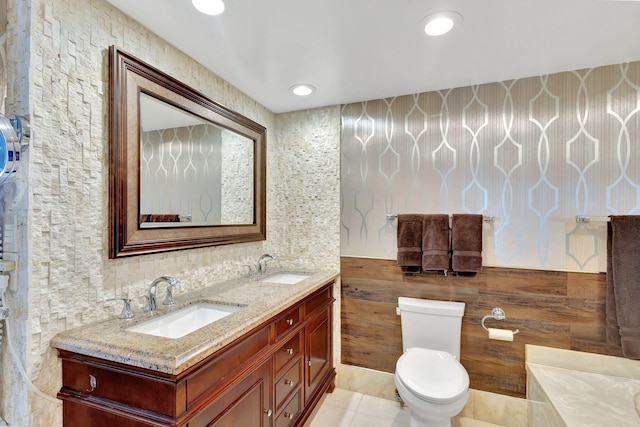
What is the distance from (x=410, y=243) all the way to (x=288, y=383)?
1.21 meters

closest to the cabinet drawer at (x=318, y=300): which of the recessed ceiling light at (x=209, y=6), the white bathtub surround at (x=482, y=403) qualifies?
the white bathtub surround at (x=482, y=403)

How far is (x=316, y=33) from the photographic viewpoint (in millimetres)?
1527

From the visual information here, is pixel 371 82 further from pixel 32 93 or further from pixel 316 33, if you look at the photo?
pixel 32 93

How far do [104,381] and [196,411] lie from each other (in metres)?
0.34

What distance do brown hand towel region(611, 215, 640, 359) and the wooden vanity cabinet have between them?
1838mm

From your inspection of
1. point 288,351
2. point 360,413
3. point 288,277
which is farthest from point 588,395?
point 288,277

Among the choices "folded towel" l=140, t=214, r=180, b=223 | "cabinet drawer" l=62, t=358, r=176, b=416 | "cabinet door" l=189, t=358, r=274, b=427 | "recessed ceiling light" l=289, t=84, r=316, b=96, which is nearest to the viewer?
"cabinet drawer" l=62, t=358, r=176, b=416

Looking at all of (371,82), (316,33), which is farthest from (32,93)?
(371,82)

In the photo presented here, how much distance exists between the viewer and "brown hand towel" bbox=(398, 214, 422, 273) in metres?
2.15

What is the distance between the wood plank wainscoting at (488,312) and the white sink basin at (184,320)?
113 cm

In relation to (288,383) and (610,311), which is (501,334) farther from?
(288,383)

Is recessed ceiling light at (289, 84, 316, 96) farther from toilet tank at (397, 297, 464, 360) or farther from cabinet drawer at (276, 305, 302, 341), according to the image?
toilet tank at (397, 297, 464, 360)

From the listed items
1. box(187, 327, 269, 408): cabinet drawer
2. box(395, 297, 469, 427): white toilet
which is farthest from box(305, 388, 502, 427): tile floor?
box(187, 327, 269, 408): cabinet drawer

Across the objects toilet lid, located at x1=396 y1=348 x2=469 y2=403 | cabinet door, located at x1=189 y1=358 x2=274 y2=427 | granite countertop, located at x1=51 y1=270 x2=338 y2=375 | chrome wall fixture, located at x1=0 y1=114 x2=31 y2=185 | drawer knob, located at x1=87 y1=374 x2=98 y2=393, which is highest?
chrome wall fixture, located at x1=0 y1=114 x2=31 y2=185
